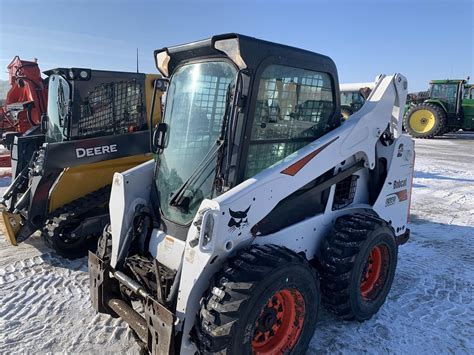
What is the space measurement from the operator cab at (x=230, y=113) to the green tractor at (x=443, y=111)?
1714cm

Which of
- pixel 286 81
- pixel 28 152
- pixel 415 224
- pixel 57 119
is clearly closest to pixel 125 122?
pixel 57 119

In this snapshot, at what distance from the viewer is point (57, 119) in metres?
5.70

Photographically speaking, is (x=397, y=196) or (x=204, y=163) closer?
(x=204, y=163)

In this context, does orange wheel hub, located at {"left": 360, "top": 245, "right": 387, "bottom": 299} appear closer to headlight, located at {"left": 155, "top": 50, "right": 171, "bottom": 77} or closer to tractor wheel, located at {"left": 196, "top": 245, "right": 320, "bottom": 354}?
tractor wheel, located at {"left": 196, "top": 245, "right": 320, "bottom": 354}

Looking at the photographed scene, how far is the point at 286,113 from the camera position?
10.3ft

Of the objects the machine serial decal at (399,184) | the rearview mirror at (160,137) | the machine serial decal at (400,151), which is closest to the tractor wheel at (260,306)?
the rearview mirror at (160,137)

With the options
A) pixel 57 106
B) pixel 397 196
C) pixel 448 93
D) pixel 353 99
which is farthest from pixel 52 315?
pixel 448 93

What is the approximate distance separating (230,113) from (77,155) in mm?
3249

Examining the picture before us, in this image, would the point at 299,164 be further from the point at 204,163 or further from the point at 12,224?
the point at 12,224

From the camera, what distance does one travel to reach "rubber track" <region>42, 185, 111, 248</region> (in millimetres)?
4906

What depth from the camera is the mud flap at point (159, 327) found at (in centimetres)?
247

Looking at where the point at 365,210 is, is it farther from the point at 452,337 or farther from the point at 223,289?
the point at 223,289

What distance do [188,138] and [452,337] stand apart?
9.03 ft

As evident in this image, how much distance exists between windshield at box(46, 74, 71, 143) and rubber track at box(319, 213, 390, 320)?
398cm
